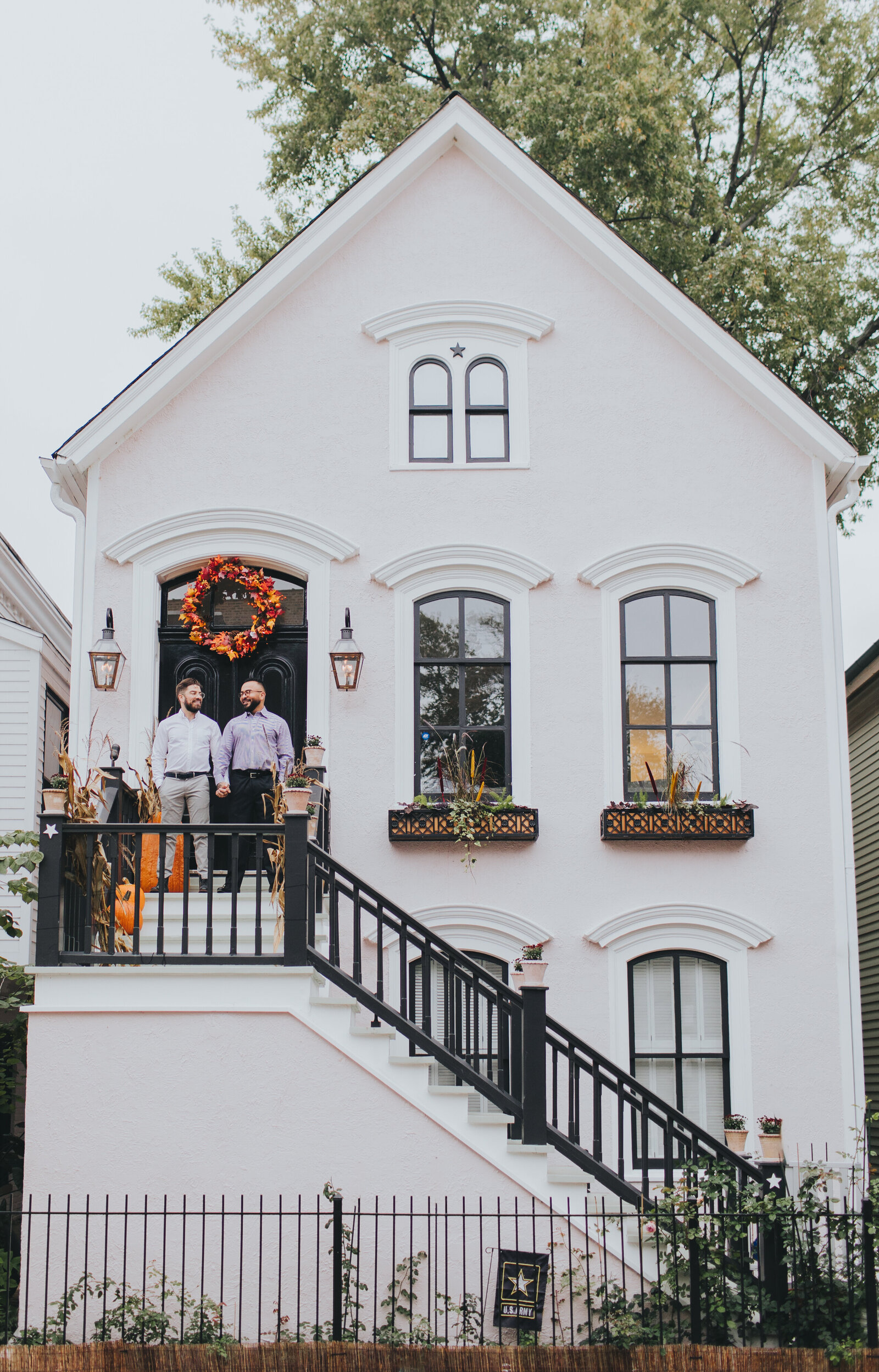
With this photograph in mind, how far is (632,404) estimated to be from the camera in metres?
12.1

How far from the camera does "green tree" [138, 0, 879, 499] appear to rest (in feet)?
59.9

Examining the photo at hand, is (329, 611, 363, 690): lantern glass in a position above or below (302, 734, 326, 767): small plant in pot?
above

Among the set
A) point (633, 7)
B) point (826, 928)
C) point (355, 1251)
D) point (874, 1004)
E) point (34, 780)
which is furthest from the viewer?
point (633, 7)

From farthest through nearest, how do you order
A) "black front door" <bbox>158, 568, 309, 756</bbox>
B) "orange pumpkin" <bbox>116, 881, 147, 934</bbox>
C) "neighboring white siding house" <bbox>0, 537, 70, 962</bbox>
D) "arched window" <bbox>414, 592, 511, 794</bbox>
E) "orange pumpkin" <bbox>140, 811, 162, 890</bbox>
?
"neighboring white siding house" <bbox>0, 537, 70, 962</bbox>, "black front door" <bbox>158, 568, 309, 756</bbox>, "arched window" <bbox>414, 592, 511, 794</bbox>, "orange pumpkin" <bbox>140, 811, 162, 890</bbox>, "orange pumpkin" <bbox>116, 881, 147, 934</bbox>

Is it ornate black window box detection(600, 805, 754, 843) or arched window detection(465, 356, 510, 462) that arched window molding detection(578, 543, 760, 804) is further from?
arched window detection(465, 356, 510, 462)

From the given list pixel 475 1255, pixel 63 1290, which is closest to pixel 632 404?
pixel 475 1255

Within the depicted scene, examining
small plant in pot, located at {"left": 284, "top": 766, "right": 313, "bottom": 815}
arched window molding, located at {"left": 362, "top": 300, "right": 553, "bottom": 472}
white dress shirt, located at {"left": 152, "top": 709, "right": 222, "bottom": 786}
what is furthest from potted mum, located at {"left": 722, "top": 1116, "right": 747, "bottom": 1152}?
arched window molding, located at {"left": 362, "top": 300, "right": 553, "bottom": 472}

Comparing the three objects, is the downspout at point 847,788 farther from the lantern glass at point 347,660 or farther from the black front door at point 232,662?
the black front door at point 232,662

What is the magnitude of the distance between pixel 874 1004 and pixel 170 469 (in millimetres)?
11208

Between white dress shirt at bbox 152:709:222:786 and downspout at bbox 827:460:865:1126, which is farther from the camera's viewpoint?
downspout at bbox 827:460:865:1126

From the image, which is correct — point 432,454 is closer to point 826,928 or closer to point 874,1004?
point 826,928

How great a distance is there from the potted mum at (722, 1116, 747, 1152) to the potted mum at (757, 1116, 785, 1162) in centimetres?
16

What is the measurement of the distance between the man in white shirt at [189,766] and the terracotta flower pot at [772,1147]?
15.5 ft

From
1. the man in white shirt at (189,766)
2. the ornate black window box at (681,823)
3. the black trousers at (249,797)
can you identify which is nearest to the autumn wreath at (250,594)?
the man in white shirt at (189,766)
